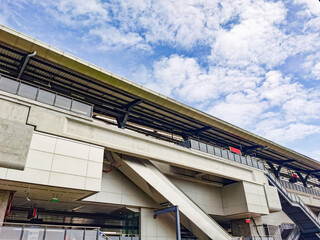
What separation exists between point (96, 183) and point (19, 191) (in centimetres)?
508

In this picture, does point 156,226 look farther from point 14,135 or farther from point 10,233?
point 14,135

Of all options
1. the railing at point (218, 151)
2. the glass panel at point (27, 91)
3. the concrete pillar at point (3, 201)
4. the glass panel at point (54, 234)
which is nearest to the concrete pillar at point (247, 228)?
the railing at point (218, 151)

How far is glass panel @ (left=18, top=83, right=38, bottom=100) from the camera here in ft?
56.5

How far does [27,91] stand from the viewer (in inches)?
689

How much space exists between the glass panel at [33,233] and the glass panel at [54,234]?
368 millimetres

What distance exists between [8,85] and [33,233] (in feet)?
31.3

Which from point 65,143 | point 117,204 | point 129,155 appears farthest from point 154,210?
point 65,143

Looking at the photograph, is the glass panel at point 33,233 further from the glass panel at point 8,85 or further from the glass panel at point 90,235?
the glass panel at point 8,85

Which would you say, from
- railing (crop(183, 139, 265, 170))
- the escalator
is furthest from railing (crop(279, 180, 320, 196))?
the escalator

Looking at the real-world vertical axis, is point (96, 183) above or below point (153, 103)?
below

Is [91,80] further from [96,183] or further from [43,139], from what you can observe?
[96,183]

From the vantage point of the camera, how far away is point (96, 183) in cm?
1744

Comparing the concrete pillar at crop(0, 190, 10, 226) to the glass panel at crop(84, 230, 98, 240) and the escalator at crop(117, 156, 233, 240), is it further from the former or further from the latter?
the escalator at crop(117, 156, 233, 240)

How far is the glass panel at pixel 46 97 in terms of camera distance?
58.9ft
